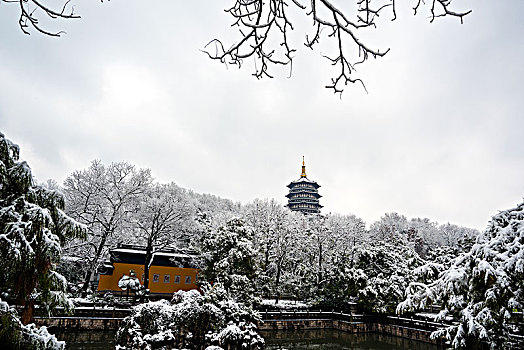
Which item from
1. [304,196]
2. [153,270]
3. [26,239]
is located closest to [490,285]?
[26,239]

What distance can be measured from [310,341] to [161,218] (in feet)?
33.0

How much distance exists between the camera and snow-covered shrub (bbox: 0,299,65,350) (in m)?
3.48

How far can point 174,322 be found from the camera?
7207 millimetres

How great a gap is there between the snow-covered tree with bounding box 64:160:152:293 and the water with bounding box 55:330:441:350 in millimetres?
5205

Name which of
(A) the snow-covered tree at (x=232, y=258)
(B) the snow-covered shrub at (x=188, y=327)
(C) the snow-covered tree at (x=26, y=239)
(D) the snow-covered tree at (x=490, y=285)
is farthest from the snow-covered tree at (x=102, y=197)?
(D) the snow-covered tree at (x=490, y=285)

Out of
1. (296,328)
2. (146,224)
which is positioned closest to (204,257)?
(146,224)

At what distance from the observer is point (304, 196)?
54844mm

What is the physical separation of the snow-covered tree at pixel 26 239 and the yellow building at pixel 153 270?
1646cm

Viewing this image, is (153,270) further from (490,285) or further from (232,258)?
(490,285)

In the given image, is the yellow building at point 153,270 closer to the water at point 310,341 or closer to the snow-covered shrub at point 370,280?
the water at point 310,341

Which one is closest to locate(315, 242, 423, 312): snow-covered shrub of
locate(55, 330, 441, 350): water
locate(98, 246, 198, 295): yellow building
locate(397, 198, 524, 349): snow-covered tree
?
locate(55, 330, 441, 350): water

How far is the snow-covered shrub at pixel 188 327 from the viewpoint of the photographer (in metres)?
6.89

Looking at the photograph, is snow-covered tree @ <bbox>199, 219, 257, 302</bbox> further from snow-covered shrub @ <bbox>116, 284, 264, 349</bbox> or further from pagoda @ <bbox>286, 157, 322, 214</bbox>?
pagoda @ <bbox>286, 157, 322, 214</bbox>

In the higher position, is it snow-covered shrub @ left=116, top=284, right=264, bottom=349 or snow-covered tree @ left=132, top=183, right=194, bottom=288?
snow-covered tree @ left=132, top=183, right=194, bottom=288
